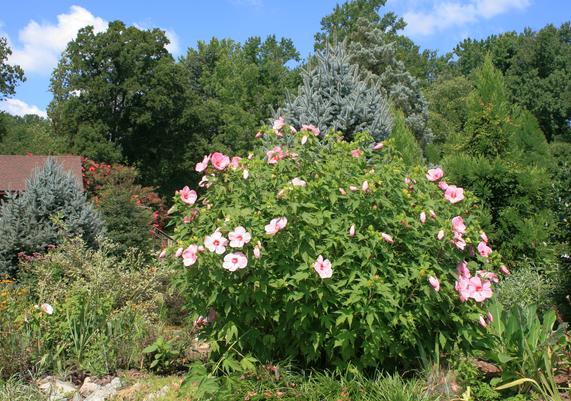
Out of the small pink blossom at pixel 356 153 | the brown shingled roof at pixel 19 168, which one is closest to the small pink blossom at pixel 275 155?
the small pink blossom at pixel 356 153

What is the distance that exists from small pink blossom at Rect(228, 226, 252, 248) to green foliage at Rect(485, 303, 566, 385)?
1.79 meters

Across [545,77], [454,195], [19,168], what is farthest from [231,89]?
[454,195]

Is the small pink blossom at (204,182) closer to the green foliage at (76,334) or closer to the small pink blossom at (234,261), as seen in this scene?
the small pink blossom at (234,261)

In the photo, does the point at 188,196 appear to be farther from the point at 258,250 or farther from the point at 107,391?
the point at 107,391

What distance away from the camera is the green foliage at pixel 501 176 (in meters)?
7.67

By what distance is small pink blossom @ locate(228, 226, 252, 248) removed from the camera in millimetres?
3248

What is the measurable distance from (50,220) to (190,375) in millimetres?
5149

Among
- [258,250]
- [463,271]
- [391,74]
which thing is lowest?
[463,271]

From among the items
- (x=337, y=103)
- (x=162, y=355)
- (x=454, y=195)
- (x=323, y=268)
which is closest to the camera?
(x=323, y=268)

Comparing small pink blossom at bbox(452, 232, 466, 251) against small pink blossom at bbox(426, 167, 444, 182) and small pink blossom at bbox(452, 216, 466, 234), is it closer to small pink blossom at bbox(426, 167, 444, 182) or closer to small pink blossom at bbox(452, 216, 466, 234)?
small pink blossom at bbox(452, 216, 466, 234)

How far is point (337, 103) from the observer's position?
7.27 meters

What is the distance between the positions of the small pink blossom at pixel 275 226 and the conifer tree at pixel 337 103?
13.2 ft

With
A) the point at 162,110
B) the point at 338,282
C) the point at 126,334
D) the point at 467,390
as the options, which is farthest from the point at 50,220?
the point at 162,110

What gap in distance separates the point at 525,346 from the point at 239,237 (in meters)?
2.00
